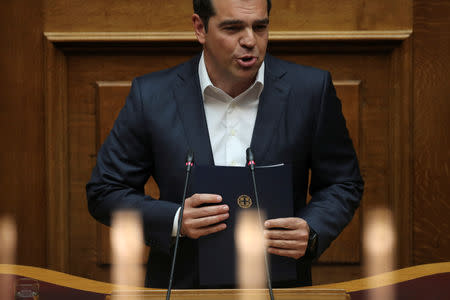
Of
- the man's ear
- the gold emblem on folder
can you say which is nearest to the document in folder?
the gold emblem on folder

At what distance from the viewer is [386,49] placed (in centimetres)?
247

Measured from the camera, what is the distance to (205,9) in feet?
5.54

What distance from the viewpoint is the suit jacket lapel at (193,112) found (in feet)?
5.43

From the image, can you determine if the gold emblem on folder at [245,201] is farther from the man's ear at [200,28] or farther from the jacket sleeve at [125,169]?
the man's ear at [200,28]

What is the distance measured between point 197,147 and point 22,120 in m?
1.07

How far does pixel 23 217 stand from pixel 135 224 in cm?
102

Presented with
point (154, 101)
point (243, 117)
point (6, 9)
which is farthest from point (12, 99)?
point (243, 117)

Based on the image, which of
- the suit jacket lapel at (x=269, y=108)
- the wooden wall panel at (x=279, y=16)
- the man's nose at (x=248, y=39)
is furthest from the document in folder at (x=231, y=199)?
the wooden wall panel at (x=279, y=16)

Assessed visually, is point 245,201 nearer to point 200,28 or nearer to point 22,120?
point 200,28

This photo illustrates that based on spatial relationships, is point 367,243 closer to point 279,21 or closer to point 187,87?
point 279,21

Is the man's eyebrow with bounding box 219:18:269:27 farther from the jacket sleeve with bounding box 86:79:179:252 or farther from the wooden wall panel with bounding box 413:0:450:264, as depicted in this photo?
the wooden wall panel with bounding box 413:0:450:264

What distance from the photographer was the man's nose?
5.14 feet

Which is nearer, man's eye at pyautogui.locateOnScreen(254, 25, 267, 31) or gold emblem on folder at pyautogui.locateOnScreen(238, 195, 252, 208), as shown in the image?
gold emblem on folder at pyautogui.locateOnScreen(238, 195, 252, 208)

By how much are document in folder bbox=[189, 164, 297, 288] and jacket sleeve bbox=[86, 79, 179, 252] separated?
221 millimetres
